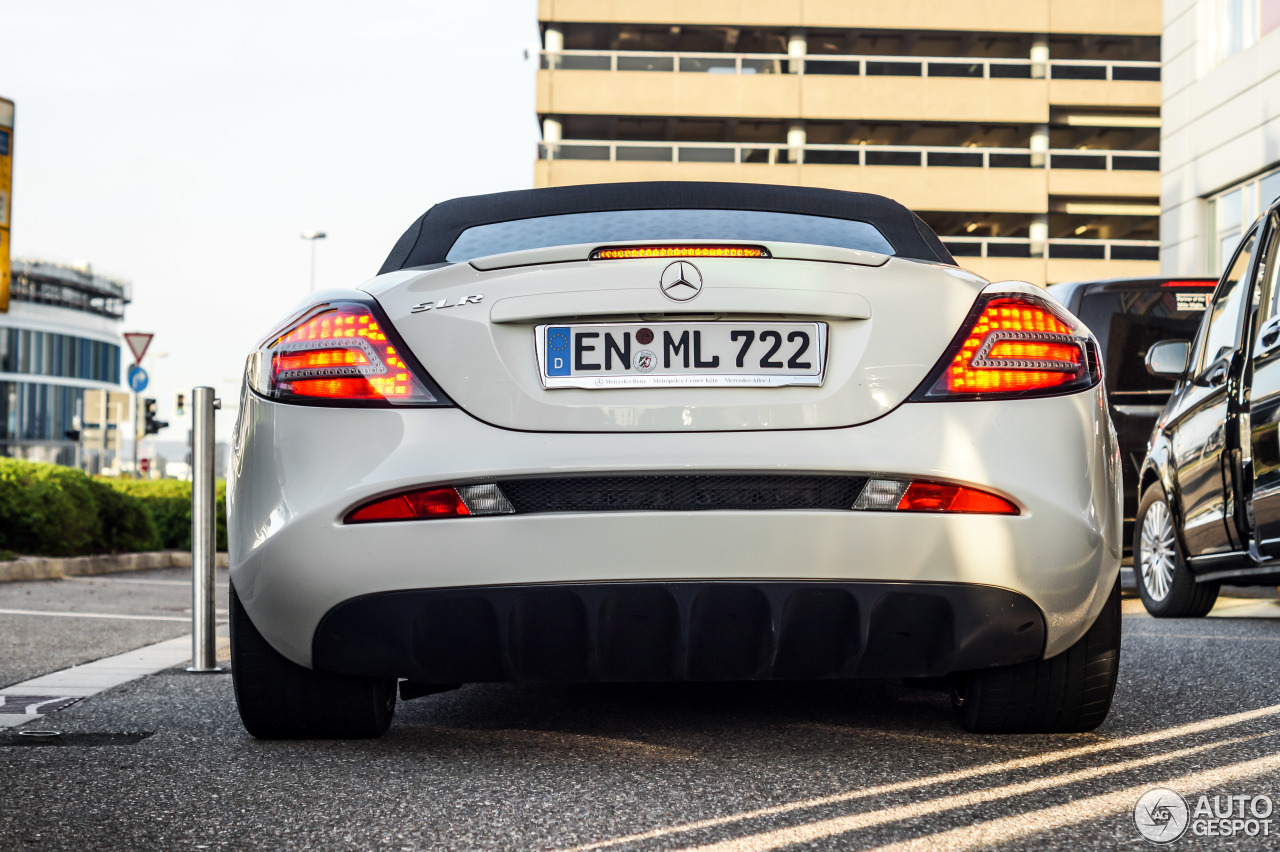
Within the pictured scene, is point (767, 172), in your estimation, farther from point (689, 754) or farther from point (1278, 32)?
point (689, 754)

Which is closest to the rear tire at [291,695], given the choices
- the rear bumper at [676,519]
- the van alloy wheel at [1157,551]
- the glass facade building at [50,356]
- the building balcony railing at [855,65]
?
the rear bumper at [676,519]

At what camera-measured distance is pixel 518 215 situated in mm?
3760

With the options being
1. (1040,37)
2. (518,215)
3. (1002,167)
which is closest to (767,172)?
(1002,167)

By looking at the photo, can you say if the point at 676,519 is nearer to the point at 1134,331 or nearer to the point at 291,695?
the point at 291,695

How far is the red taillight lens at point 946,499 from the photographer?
2893 mm

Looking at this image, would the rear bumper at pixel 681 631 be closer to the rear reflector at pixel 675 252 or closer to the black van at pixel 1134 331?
the rear reflector at pixel 675 252

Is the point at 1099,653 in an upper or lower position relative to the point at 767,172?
lower

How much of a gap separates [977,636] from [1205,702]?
4.17ft

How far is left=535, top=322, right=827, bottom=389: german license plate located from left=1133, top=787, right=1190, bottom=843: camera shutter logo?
1.05m

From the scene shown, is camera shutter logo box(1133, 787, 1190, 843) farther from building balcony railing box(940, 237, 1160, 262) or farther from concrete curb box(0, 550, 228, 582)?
building balcony railing box(940, 237, 1160, 262)

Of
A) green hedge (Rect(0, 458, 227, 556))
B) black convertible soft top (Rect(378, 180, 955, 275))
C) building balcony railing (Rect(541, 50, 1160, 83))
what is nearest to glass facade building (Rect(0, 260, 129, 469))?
building balcony railing (Rect(541, 50, 1160, 83))

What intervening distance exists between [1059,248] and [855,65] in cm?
1032

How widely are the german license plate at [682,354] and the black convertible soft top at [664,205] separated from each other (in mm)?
811

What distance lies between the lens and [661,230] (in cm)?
351
